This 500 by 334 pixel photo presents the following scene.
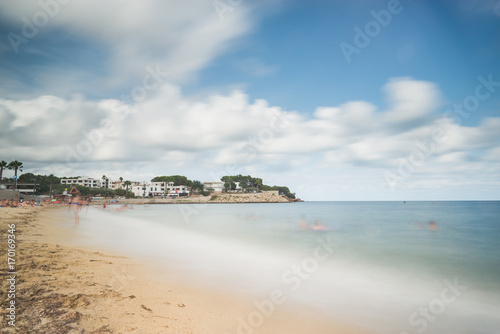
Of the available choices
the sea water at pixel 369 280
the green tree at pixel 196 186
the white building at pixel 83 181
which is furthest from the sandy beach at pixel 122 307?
the white building at pixel 83 181

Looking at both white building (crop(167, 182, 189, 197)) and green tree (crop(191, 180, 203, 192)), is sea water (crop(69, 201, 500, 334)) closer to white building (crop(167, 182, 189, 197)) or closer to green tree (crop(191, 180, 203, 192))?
white building (crop(167, 182, 189, 197))

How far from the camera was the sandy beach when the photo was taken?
3736mm

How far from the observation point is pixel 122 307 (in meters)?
4.45

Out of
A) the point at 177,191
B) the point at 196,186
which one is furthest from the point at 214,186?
the point at 177,191

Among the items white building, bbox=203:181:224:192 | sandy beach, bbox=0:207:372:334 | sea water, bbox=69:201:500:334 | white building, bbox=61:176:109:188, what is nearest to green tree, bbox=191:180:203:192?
white building, bbox=203:181:224:192

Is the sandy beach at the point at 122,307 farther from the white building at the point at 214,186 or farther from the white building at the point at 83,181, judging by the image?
the white building at the point at 83,181

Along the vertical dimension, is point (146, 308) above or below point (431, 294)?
above

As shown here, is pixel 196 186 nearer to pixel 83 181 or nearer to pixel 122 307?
pixel 83 181

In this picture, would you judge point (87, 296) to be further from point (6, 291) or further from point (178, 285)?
point (178, 285)

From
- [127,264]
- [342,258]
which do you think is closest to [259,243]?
[342,258]

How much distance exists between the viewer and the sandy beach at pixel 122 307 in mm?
3736

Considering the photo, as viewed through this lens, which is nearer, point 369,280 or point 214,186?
point 369,280

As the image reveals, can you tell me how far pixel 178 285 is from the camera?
20.8ft

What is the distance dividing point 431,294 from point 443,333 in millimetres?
2732
